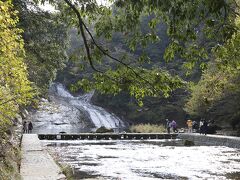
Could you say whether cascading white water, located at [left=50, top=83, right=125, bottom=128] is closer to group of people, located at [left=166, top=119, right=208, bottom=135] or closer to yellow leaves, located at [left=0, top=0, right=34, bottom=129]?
group of people, located at [left=166, top=119, right=208, bottom=135]

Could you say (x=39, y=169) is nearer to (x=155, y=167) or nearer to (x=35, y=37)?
(x=155, y=167)

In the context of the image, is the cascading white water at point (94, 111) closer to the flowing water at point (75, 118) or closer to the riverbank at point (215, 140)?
the flowing water at point (75, 118)

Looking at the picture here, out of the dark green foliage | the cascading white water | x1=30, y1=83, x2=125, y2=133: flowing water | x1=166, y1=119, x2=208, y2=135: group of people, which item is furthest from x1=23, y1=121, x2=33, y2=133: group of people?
the cascading white water

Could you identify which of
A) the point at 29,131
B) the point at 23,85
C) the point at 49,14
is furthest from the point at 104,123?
the point at 23,85

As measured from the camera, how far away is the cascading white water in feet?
189

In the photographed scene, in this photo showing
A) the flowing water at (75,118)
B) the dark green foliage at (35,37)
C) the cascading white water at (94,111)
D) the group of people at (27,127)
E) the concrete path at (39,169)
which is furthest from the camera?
the cascading white water at (94,111)

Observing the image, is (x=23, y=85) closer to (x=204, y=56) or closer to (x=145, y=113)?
(x=204, y=56)

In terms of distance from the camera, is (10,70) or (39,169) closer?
(10,70)

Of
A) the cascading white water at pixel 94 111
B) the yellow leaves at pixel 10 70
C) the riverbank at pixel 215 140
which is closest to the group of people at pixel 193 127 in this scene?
the riverbank at pixel 215 140

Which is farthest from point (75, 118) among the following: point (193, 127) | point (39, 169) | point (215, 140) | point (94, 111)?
point (39, 169)

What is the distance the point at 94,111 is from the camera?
60.0 meters

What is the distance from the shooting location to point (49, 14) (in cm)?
2438

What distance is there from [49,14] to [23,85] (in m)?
16.0

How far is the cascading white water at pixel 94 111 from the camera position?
57603 mm
